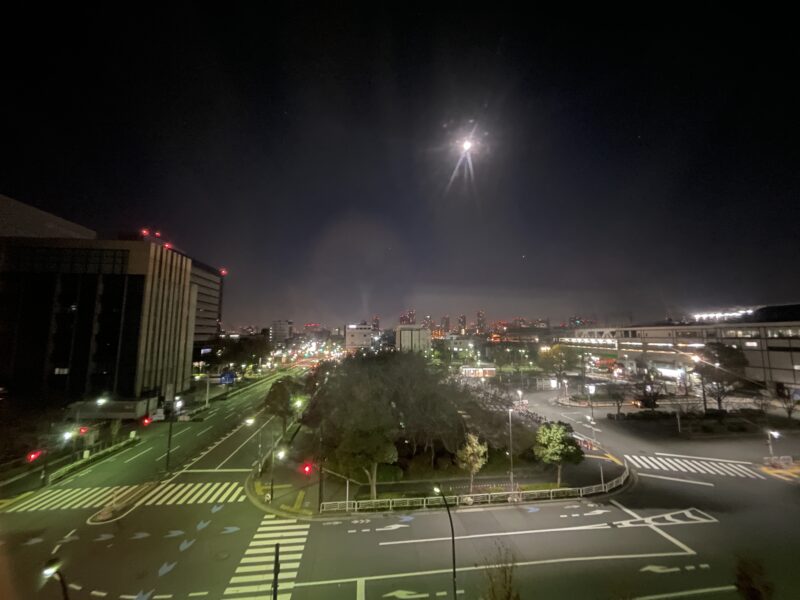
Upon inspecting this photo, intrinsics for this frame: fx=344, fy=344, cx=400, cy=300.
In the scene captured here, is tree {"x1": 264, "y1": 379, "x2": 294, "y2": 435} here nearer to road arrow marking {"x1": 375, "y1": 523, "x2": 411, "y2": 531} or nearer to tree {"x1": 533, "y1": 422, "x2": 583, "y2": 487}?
road arrow marking {"x1": 375, "y1": 523, "x2": 411, "y2": 531}

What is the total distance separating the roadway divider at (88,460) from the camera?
19.6 metres

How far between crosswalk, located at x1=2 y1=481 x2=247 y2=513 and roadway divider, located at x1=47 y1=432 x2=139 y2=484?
1.57 m

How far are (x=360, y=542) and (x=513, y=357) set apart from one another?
7025 cm

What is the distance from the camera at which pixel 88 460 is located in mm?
22219

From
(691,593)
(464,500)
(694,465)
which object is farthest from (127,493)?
(694,465)

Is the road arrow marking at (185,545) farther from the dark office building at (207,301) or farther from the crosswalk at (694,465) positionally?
the dark office building at (207,301)

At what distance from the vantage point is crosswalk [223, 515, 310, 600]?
11016 mm

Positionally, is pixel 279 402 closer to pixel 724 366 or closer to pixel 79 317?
pixel 79 317

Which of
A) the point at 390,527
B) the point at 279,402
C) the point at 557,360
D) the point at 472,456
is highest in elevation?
the point at 557,360

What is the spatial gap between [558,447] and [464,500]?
225 inches

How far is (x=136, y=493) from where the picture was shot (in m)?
18.1

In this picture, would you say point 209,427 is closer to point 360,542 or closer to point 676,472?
point 360,542

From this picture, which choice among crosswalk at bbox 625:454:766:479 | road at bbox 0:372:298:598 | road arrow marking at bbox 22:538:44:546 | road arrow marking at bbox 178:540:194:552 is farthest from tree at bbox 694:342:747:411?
road arrow marking at bbox 22:538:44:546

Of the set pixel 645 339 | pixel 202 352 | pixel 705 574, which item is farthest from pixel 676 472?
pixel 202 352
